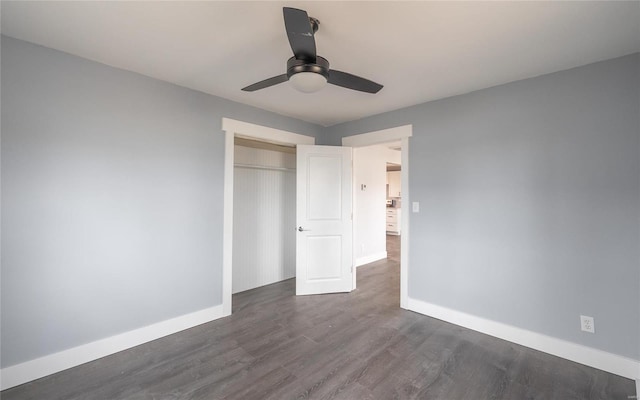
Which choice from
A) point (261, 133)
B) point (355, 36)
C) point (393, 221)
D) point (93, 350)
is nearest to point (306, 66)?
point (355, 36)

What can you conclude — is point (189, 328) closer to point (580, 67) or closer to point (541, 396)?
point (541, 396)

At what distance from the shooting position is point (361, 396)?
5.71ft

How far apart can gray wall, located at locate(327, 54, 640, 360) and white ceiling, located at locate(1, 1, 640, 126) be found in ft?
1.04

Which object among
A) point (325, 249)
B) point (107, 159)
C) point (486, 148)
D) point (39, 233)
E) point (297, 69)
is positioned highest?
point (297, 69)

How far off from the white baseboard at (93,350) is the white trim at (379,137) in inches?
111

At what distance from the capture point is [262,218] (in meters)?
3.95

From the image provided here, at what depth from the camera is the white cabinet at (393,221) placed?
823cm

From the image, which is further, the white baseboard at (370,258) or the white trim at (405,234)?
the white baseboard at (370,258)

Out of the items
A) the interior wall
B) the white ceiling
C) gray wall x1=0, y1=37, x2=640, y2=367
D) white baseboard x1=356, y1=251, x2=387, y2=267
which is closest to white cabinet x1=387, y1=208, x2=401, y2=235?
white baseboard x1=356, y1=251, x2=387, y2=267

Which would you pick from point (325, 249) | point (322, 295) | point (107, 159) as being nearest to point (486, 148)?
point (325, 249)

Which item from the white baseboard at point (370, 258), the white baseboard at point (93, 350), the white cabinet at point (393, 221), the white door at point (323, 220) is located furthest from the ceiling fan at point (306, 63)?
the white cabinet at point (393, 221)

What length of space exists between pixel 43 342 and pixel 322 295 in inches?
105

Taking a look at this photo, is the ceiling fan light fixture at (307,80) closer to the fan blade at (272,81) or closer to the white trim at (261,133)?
the fan blade at (272,81)

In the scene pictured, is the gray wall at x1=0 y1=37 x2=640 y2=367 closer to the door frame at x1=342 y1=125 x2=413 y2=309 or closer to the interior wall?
the door frame at x1=342 y1=125 x2=413 y2=309
